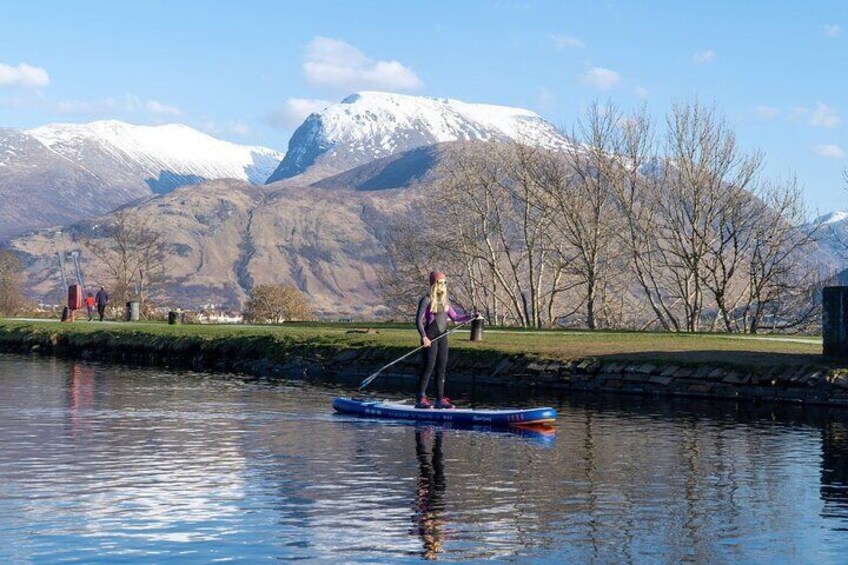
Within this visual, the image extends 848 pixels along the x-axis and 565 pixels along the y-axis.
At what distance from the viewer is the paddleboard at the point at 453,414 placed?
2766 centimetres

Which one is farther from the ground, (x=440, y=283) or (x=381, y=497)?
(x=440, y=283)

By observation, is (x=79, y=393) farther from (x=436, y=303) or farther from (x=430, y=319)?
(x=436, y=303)

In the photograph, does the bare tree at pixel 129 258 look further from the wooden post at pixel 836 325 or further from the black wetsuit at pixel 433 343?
the black wetsuit at pixel 433 343

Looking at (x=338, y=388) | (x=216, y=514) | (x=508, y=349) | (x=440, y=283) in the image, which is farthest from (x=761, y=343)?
(x=216, y=514)

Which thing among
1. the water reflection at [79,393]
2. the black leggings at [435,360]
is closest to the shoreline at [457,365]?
the water reflection at [79,393]

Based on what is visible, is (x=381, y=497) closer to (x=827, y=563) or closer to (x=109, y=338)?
(x=827, y=563)

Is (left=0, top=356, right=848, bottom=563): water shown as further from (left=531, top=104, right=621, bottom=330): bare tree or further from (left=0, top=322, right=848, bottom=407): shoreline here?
(left=531, top=104, right=621, bottom=330): bare tree

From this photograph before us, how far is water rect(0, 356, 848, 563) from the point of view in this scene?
49.5ft

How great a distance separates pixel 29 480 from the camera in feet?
64.0

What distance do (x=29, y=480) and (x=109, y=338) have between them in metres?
45.3

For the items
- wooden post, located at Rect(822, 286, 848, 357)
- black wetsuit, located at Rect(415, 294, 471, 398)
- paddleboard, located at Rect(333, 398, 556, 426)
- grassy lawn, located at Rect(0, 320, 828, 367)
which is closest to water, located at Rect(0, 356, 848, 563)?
paddleboard, located at Rect(333, 398, 556, 426)

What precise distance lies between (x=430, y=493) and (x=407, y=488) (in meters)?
0.53

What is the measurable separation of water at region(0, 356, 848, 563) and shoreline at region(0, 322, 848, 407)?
4.46 metres

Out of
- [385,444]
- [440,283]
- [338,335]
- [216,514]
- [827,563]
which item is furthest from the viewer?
[338,335]
